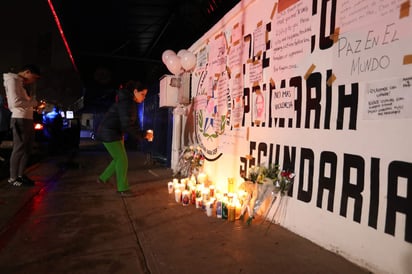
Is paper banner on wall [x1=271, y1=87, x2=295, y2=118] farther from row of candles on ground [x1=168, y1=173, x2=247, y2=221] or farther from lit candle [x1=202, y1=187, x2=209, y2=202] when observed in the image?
lit candle [x1=202, y1=187, x2=209, y2=202]

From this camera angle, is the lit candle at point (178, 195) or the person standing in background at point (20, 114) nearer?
the lit candle at point (178, 195)

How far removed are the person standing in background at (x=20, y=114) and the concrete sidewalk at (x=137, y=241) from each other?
0.61 meters

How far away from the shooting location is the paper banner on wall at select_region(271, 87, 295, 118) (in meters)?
3.32

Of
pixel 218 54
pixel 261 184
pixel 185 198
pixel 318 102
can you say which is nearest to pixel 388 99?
pixel 318 102

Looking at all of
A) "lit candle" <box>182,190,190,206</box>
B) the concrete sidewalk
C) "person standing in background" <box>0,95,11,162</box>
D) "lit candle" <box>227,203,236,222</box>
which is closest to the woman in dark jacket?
the concrete sidewalk

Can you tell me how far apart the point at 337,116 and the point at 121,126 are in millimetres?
3157

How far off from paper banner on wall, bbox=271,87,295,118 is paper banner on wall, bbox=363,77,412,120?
0.91 meters

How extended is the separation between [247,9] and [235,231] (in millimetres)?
2949

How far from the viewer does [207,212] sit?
154 inches

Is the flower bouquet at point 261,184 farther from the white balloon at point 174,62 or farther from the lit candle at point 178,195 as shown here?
the white balloon at point 174,62

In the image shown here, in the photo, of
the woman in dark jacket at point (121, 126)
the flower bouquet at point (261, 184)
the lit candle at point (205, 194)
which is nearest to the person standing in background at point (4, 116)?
the woman in dark jacket at point (121, 126)

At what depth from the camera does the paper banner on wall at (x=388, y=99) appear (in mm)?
2186

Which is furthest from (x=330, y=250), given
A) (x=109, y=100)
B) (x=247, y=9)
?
(x=109, y=100)

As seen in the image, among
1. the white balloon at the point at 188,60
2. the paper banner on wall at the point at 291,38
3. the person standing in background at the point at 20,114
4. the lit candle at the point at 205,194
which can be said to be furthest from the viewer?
the white balloon at the point at 188,60
